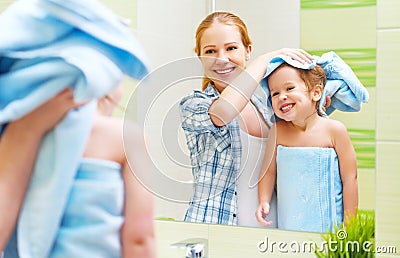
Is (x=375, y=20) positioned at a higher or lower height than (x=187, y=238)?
higher

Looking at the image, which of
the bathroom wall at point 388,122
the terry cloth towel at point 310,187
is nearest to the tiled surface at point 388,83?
the bathroom wall at point 388,122

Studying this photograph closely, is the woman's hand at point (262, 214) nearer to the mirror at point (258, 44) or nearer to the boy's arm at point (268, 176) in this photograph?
the boy's arm at point (268, 176)

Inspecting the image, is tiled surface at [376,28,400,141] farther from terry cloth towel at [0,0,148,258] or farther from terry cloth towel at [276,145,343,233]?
terry cloth towel at [0,0,148,258]

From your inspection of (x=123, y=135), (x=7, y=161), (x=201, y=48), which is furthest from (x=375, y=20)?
(x=7, y=161)

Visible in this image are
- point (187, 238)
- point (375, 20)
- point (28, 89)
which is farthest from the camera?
point (187, 238)

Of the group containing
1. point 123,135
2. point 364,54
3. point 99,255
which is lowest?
point 99,255

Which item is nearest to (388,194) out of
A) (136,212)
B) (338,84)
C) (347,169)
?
(347,169)

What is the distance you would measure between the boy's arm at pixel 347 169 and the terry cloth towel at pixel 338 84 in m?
0.04

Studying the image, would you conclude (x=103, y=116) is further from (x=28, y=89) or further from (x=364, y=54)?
(x=364, y=54)

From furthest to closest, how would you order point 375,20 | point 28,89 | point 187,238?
point 187,238 → point 375,20 → point 28,89

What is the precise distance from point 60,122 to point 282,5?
22.7 inches

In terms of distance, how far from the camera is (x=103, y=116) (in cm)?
59

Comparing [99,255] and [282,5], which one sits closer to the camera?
[99,255]

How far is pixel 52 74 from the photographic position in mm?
531
